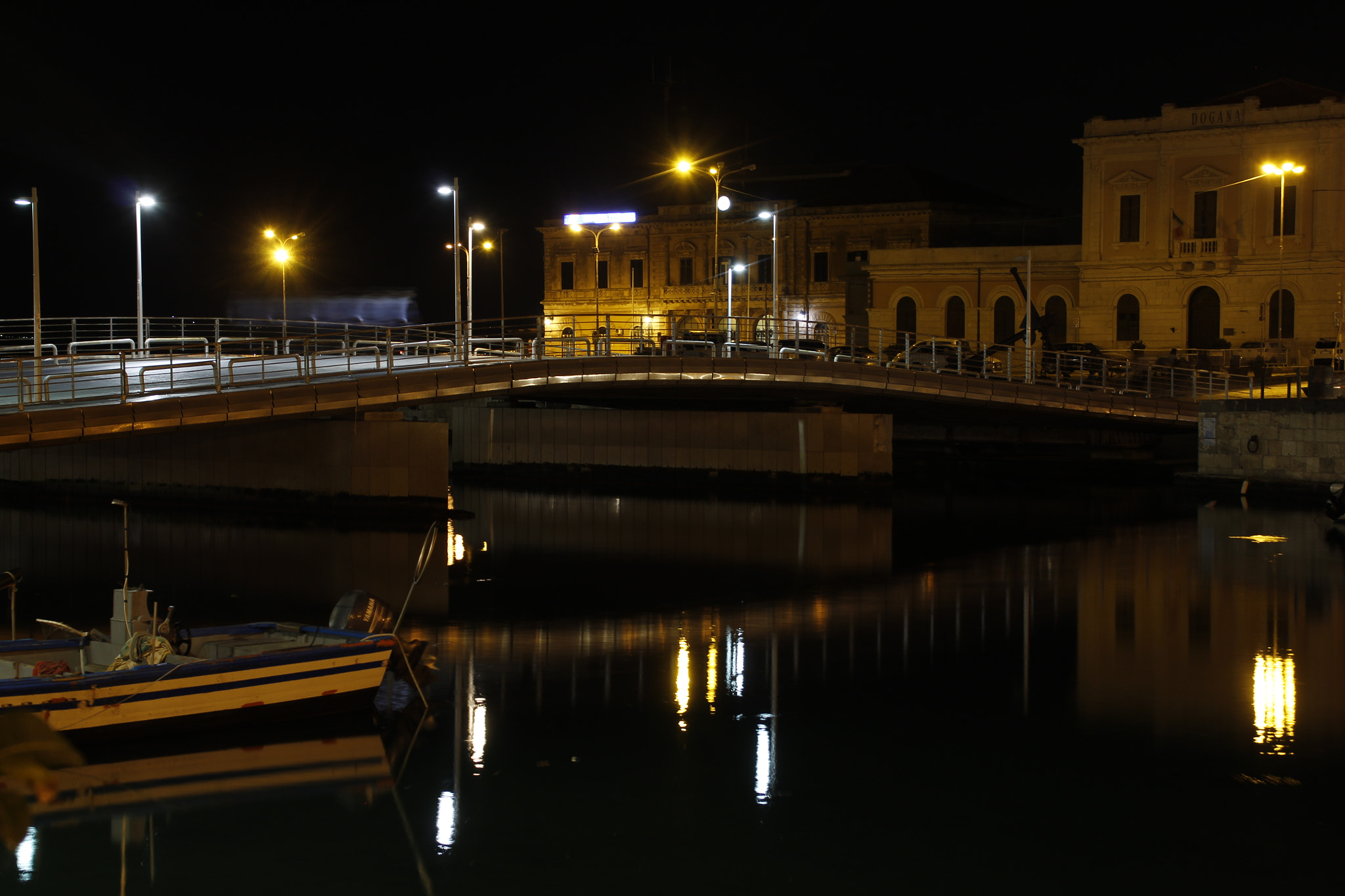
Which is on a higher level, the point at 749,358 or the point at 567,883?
the point at 749,358

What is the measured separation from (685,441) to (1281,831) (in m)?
26.7

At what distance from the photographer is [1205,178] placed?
1906 inches

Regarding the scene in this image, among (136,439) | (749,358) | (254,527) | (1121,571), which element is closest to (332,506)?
(254,527)

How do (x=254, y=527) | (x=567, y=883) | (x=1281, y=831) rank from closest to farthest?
(x=567, y=883) < (x=1281, y=831) < (x=254, y=527)

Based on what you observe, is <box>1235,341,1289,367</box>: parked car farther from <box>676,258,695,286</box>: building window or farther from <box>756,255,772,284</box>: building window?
<box>676,258,695,286</box>: building window

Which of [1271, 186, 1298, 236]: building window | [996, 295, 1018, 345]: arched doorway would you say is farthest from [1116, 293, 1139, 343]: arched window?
[1271, 186, 1298, 236]: building window

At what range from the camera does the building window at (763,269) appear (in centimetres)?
6838

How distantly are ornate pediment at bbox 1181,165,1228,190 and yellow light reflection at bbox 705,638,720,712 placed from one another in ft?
128

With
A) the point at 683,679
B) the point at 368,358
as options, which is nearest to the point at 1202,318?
the point at 368,358

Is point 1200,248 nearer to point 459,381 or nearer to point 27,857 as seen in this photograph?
point 459,381

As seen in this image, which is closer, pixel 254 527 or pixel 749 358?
pixel 254 527

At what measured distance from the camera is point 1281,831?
9.39 metres

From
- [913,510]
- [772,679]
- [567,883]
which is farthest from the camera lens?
[913,510]

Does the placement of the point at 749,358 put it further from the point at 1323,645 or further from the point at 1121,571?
the point at 1323,645
